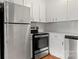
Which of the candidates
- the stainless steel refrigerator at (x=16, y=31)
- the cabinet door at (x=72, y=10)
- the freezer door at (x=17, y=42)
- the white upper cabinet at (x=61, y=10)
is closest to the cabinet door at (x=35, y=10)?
the white upper cabinet at (x=61, y=10)

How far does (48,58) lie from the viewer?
7.68ft

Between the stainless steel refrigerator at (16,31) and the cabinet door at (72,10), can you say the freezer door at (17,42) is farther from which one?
the cabinet door at (72,10)

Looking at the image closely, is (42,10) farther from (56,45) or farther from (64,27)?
(56,45)

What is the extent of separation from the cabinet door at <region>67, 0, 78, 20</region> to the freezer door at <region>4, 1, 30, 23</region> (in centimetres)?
100

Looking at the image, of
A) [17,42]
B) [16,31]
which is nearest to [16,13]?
[16,31]

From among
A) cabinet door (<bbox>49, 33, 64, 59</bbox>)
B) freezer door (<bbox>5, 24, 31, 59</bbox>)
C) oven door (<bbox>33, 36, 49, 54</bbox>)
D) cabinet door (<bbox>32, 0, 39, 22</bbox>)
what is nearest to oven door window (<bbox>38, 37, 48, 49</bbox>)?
oven door (<bbox>33, 36, 49, 54</bbox>)

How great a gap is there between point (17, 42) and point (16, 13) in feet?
1.64

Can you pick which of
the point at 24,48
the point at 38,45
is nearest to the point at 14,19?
the point at 24,48

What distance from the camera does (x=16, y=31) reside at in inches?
70.4

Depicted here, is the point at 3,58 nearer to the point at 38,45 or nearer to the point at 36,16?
the point at 38,45

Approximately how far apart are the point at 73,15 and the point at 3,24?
4.95ft

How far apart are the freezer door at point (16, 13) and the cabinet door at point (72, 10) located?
100cm

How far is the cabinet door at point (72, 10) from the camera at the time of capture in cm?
227

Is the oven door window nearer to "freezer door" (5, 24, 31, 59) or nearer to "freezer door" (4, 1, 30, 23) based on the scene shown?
"freezer door" (5, 24, 31, 59)
